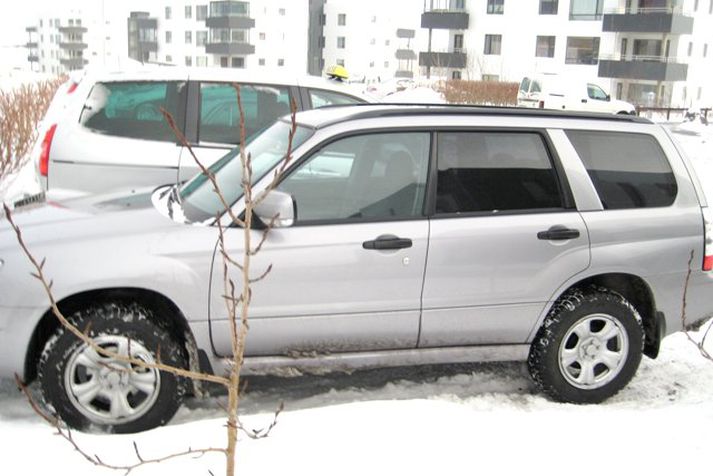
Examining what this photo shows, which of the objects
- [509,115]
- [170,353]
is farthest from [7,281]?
[509,115]

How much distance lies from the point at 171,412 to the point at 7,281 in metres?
1.04

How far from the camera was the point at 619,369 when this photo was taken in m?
4.69

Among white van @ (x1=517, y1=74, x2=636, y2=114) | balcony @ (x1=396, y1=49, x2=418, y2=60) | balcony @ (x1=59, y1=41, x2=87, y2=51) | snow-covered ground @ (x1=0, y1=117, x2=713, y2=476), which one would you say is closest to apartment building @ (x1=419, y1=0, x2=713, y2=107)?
white van @ (x1=517, y1=74, x2=636, y2=114)

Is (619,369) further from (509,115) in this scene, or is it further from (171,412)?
(171,412)

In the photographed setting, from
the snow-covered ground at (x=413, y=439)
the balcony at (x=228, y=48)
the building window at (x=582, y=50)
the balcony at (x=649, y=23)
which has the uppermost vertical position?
the balcony at (x=649, y=23)

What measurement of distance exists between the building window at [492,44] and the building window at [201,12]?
4269 centimetres

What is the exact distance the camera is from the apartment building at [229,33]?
273 ft

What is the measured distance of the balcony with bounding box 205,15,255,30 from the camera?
270 ft

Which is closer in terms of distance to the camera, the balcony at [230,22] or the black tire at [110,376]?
the black tire at [110,376]

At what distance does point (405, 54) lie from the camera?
94812 millimetres

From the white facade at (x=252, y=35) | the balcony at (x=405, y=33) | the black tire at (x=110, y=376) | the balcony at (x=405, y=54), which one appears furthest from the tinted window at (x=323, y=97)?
the balcony at (x=405, y=33)

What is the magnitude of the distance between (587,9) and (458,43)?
10407mm

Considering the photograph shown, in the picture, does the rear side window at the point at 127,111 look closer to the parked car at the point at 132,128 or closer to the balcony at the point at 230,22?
the parked car at the point at 132,128

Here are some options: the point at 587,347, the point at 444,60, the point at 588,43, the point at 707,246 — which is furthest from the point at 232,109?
the point at 444,60
